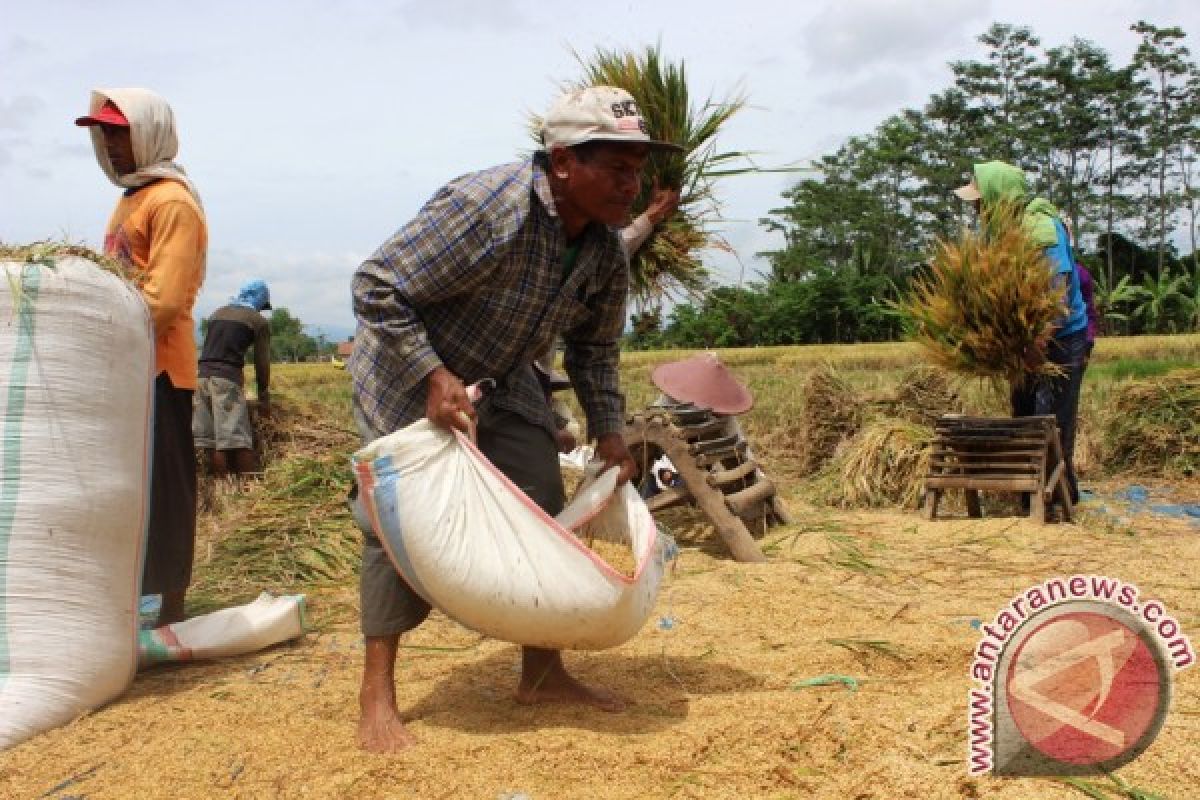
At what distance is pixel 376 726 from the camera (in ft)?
7.18

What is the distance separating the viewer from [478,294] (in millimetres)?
2275

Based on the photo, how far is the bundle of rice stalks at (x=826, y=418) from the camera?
7223 mm

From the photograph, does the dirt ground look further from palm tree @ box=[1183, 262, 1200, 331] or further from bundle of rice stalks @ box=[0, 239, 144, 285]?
palm tree @ box=[1183, 262, 1200, 331]

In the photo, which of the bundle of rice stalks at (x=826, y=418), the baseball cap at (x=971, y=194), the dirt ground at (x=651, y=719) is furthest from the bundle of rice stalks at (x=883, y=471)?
the dirt ground at (x=651, y=719)

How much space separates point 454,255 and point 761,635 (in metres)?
1.64

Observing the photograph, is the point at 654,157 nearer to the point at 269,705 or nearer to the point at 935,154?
the point at 269,705

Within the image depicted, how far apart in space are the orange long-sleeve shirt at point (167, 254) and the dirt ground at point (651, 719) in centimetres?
90

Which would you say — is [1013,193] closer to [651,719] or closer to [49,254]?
[651,719]

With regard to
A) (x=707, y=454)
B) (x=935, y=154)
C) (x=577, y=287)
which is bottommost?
(x=707, y=454)

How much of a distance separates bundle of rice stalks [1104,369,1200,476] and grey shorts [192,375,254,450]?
5.60 m

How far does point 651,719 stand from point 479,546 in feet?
2.03

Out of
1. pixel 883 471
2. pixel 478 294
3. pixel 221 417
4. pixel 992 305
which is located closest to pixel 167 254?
pixel 478 294

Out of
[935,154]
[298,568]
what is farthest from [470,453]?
[935,154]

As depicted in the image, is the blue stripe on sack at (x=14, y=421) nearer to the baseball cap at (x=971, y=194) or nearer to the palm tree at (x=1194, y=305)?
the baseball cap at (x=971, y=194)
